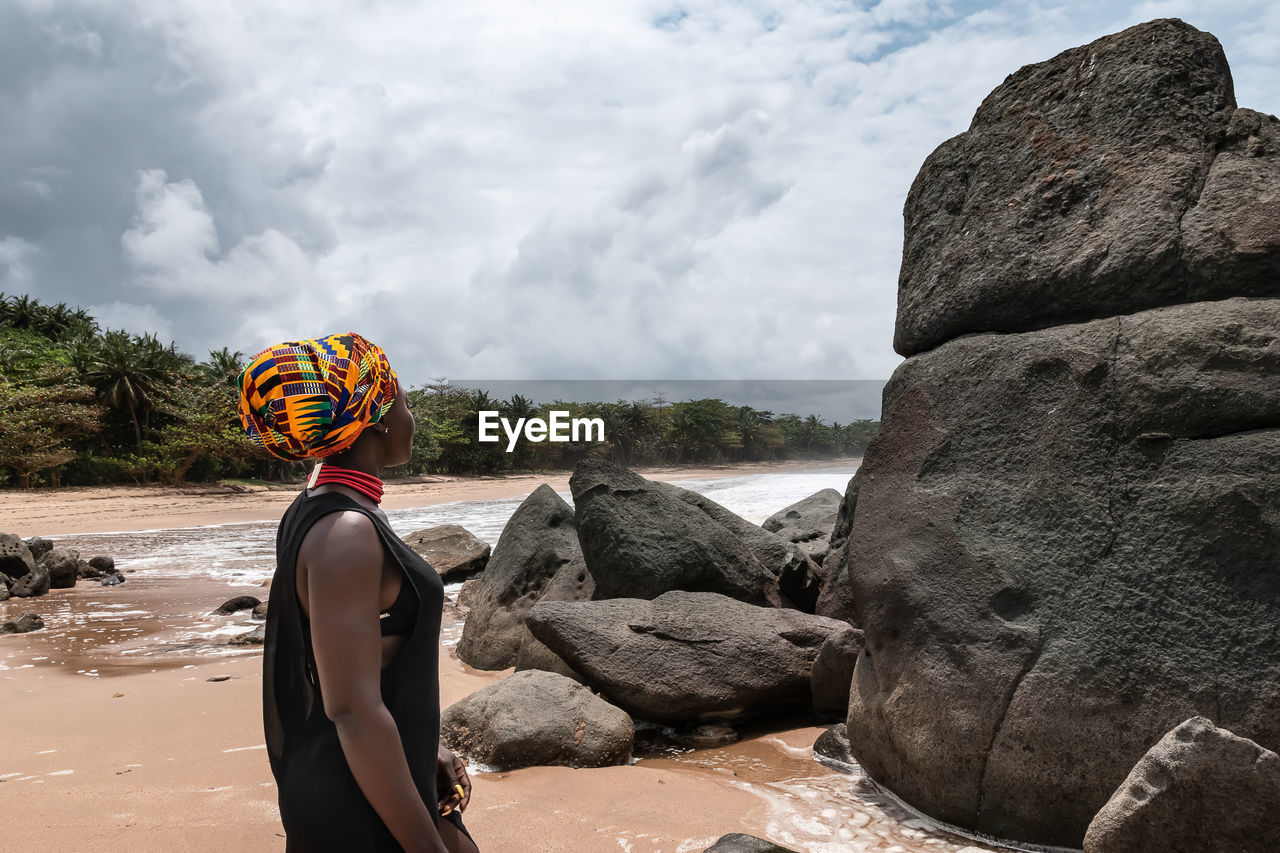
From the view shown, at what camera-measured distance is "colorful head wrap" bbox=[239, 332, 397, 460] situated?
155 centimetres

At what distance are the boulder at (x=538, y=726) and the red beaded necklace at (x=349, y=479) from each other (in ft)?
9.78

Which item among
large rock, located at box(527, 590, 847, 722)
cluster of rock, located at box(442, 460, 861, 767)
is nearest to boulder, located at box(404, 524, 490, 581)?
cluster of rock, located at box(442, 460, 861, 767)

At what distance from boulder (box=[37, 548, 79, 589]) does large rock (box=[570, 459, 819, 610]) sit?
25.4 ft

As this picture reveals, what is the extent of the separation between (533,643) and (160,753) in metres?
2.22

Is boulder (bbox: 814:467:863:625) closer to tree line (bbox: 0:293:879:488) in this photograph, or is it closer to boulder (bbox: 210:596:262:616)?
boulder (bbox: 210:596:262:616)

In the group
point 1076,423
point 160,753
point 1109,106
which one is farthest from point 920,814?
point 160,753

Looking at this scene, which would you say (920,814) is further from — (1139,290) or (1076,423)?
(1139,290)

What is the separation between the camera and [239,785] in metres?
3.87

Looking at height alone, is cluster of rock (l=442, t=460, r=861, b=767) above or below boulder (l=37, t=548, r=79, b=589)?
above

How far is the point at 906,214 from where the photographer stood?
486 cm

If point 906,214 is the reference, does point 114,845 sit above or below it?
below

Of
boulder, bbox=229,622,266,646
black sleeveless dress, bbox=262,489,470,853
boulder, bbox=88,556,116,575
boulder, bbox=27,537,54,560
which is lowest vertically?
boulder, bbox=88,556,116,575

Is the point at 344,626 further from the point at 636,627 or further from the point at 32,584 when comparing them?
the point at 32,584

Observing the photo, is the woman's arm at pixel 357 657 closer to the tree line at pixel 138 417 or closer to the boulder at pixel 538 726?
the boulder at pixel 538 726
